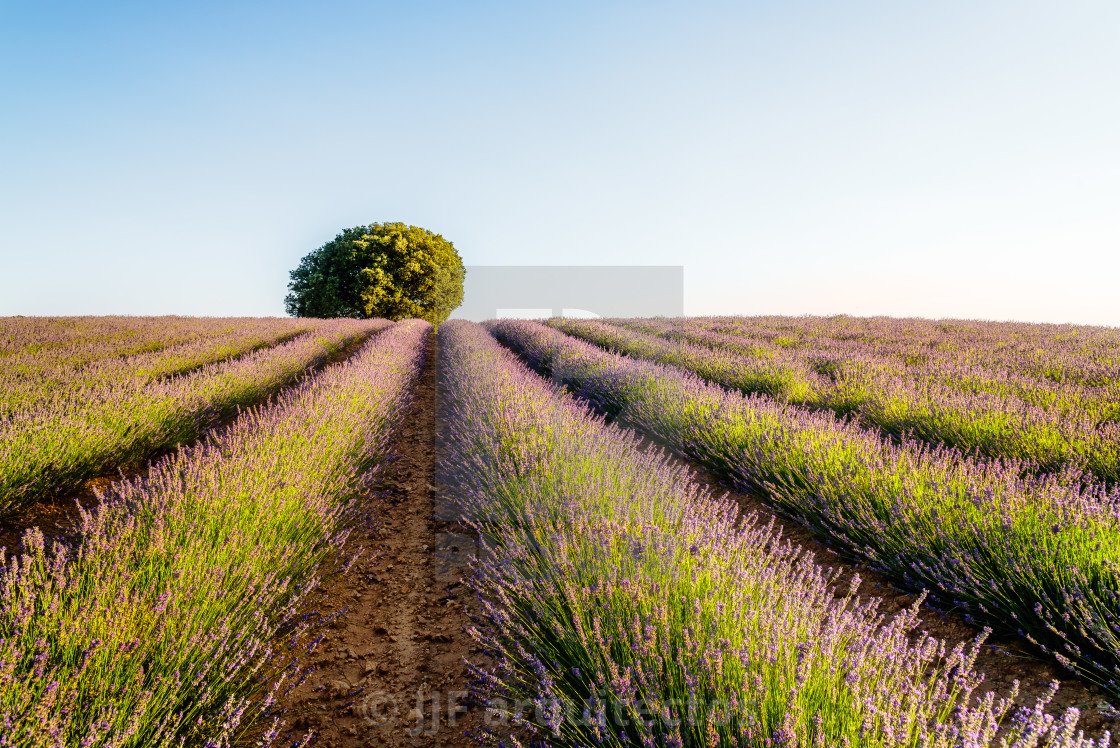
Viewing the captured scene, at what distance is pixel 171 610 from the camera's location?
1.86 meters

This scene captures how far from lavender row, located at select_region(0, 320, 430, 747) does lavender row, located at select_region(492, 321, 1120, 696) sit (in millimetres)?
2867

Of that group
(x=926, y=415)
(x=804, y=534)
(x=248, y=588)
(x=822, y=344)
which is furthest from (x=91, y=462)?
(x=822, y=344)

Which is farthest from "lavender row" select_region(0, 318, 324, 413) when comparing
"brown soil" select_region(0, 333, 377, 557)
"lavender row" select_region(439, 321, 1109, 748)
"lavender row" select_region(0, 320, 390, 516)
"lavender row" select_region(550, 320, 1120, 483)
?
"lavender row" select_region(550, 320, 1120, 483)

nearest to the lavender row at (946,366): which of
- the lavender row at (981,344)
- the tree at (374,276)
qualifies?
the lavender row at (981,344)

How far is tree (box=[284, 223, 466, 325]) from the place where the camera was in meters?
27.1

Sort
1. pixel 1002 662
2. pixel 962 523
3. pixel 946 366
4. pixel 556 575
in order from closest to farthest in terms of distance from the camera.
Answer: pixel 556 575 → pixel 1002 662 → pixel 962 523 → pixel 946 366

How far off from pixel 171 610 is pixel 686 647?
188 cm

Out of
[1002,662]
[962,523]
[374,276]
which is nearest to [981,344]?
[962,523]

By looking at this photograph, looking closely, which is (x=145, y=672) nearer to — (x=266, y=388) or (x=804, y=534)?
(x=804, y=534)

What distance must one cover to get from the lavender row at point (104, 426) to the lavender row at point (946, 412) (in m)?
6.57

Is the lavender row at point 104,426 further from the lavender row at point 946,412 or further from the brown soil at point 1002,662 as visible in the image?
the lavender row at point 946,412

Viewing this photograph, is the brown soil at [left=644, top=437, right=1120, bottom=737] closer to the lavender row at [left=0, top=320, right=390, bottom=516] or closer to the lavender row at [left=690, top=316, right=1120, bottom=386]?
the lavender row at [left=0, top=320, right=390, bottom=516]

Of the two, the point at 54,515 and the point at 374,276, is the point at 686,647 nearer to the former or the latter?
the point at 54,515

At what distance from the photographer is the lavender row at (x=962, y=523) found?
215 centimetres
